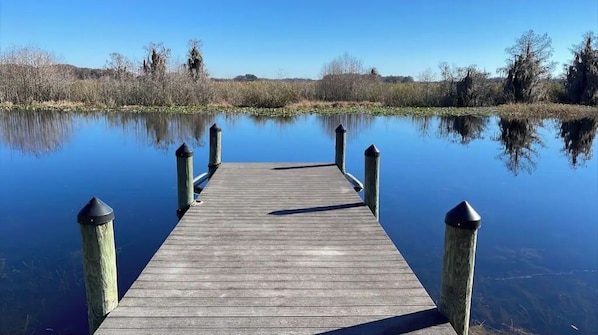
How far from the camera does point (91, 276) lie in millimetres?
2943

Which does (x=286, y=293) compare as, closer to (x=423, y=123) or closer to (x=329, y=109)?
(x=423, y=123)

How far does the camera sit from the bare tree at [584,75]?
31.2 meters

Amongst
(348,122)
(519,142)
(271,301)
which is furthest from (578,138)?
(271,301)

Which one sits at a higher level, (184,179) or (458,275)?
(184,179)

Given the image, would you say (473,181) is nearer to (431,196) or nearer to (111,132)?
(431,196)

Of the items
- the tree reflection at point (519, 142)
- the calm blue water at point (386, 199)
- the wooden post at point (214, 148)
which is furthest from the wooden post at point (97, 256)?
the tree reflection at point (519, 142)

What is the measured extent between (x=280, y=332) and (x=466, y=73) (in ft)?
101

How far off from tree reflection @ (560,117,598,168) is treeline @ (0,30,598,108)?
7796 millimetres

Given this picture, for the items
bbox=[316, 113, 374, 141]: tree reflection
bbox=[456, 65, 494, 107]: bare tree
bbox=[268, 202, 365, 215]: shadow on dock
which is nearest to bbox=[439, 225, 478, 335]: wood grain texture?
bbox=[268, 202, 365, 215]: shadow on dock

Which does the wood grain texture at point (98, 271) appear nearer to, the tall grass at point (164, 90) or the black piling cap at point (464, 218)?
the black piling cap at point (464, 218)

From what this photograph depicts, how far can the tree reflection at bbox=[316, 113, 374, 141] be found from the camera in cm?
1828

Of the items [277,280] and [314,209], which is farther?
[314,209]

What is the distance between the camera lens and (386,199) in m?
8.73

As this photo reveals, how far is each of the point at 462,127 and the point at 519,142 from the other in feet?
13.4
